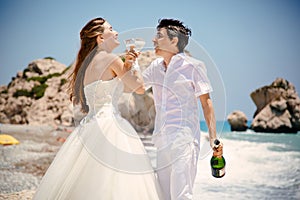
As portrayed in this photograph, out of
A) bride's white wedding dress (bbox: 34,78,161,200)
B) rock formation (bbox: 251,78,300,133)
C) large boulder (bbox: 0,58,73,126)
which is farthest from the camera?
rock formation (bbox: 251,78,300,133)

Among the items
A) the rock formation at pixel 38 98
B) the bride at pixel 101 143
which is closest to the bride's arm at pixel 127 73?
the bride at pixel 101 143

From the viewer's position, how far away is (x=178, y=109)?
2.65 metres

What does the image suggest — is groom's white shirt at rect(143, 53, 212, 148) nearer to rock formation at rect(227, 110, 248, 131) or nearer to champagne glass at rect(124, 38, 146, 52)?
champagne glass at rect(124, 38, 146, 52)

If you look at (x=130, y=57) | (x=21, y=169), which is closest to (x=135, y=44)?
(x=130, y=57)

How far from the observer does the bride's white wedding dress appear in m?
2.43

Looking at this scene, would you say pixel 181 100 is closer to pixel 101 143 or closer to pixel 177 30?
pixel 177 30

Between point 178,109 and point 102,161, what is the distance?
26.9 inches

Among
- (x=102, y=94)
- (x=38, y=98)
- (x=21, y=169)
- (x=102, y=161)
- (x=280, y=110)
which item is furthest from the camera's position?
(x=280, y=110)

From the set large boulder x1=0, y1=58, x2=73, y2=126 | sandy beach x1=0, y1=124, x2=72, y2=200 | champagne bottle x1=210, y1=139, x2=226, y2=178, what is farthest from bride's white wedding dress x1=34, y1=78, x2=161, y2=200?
large boulder x1=0, y1=58, x2=73, y2=126

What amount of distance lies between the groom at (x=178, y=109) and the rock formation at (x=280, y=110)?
2631 cm

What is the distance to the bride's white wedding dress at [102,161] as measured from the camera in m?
2.43

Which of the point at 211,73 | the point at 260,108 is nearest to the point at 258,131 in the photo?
the point at 260,108

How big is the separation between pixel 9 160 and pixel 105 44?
6873mm

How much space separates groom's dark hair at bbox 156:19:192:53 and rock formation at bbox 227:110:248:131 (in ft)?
97.7
